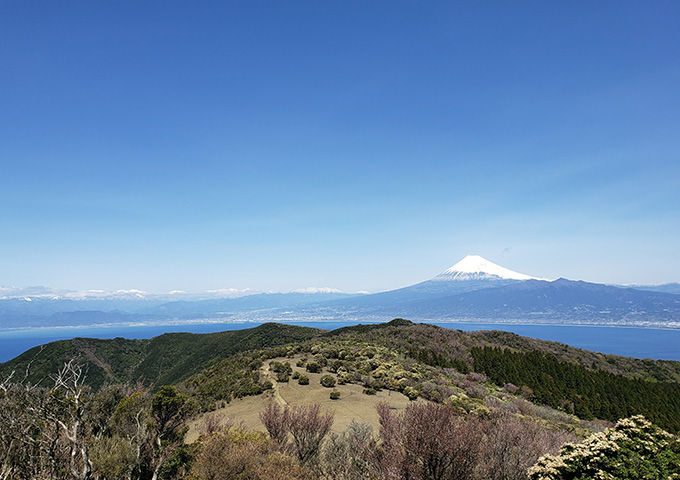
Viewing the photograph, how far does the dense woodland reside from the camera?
882 centimetres

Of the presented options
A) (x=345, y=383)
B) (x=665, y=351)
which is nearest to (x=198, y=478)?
(x=345, y=383)

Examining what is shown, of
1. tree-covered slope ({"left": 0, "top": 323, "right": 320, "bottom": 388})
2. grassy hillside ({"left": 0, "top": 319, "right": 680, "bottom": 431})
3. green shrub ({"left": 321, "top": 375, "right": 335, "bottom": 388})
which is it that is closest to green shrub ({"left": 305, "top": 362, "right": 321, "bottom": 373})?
grassy hillside ({"left": 0, "top": 319, "right": 680, "bottom": 431})

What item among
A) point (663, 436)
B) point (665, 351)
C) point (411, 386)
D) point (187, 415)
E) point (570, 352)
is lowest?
point (665, 351)

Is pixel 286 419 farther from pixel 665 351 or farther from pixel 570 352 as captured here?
pixel 665 351

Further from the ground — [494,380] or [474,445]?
[474,445]

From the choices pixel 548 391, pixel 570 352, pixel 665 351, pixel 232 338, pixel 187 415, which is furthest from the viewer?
pixel 665 351

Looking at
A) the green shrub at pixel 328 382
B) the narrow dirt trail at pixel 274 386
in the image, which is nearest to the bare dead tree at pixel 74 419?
the narrow dirt trail at pixel 274 386

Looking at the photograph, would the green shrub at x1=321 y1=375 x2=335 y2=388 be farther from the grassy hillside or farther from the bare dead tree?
the bare dead tree

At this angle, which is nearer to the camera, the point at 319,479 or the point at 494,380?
the point at 319,479

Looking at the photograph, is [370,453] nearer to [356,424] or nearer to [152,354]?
[356,424]

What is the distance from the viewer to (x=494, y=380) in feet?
122

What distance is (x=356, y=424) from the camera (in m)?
14.1

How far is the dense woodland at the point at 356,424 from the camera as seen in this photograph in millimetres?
8820

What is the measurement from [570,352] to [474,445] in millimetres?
67721
